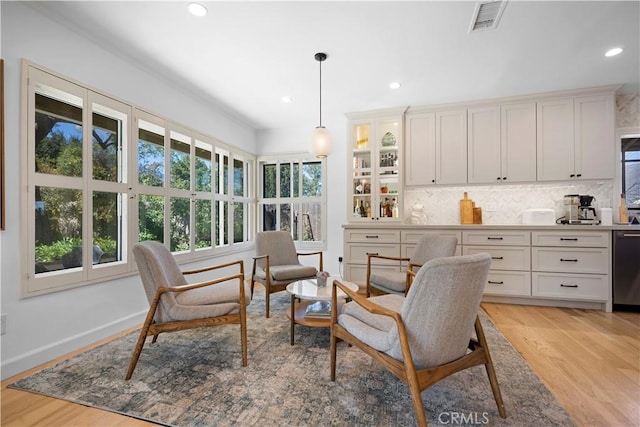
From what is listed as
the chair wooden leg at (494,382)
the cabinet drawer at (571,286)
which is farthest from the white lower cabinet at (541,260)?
the chair wooden leg at (494,382)

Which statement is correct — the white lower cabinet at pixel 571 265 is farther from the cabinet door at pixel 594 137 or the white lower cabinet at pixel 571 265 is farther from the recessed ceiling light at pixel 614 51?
the recessed ceiling light at pixel 614 51

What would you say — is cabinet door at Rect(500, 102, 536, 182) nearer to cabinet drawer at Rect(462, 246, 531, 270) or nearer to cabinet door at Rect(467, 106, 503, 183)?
cabinet door at Rect(467, 106, 503, 183)

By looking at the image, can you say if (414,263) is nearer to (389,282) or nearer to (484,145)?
(389,282)

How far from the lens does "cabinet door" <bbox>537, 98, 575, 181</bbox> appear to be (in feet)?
11.4

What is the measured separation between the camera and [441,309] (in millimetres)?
1320

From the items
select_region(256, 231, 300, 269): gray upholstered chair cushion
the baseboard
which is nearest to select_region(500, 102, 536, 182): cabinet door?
select_region(256, 231, 300, 269): gray upholstered chair cushion

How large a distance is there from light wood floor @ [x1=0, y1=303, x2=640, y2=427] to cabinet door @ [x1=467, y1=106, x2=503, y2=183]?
171 cm

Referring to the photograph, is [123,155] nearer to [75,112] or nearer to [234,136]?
[75,112]

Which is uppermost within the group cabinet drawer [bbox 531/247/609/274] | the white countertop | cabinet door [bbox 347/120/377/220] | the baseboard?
cabinet door [bbox 347/120/377/220]

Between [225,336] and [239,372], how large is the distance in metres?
0.64

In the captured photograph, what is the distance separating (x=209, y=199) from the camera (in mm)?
3998

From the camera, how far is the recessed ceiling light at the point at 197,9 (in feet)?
6.72

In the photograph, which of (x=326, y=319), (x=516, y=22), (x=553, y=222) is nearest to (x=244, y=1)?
(x=516, y=22)

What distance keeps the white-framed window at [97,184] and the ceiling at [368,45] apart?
61 centimetres
